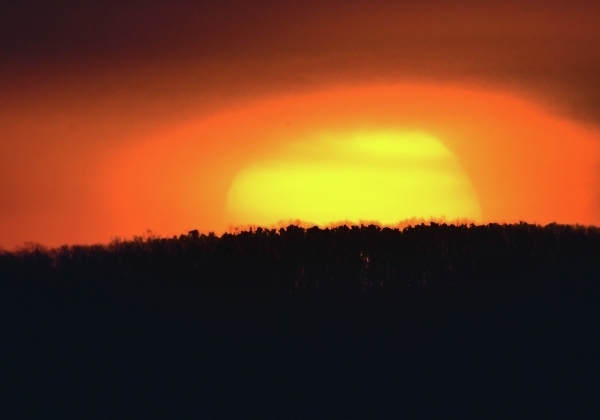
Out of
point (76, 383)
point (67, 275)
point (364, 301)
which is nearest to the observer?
point (76, 383)

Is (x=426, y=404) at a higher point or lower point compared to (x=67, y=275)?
lower

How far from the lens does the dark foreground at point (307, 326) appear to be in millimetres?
11039

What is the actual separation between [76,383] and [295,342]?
3.45 metres

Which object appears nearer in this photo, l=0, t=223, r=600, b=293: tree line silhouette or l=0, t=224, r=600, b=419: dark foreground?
l=0, t=224, r=600, b=419: dark foreground

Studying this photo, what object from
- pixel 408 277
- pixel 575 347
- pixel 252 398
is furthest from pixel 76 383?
pixel 575 347

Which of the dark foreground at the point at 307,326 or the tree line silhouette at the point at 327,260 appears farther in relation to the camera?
the tree line silhouette at the point at 327,260

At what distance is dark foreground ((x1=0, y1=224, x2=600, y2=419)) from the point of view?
11039 millimetres

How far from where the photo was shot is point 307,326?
12508 mm

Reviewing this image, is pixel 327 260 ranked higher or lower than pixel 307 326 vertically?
higher

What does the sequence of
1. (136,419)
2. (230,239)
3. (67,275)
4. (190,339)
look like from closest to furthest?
1. (136,419)
2. (190,339)
3. (67,275)
4. (230,239)

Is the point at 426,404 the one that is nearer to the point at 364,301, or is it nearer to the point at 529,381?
the point at 529,381

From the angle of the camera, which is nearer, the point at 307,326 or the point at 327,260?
the point at 307,326

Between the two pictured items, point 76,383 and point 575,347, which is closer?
point 76,383

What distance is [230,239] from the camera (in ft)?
50.7
